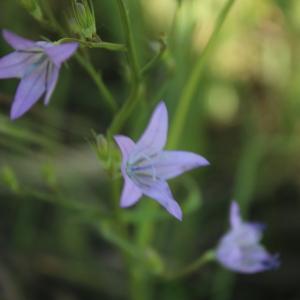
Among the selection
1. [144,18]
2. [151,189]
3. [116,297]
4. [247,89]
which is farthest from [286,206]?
[151,189]

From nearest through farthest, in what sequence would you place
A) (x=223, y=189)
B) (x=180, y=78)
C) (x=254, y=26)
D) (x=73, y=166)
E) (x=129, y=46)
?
1. (x=129, y=46)
2. (x=180, y=78)
3. (x=73, y=166)
4. (x=223, y=189)
5. (x=254, y=26)

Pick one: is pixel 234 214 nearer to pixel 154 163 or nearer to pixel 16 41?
pixel 154 163

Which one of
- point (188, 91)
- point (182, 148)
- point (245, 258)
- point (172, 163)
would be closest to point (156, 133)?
point (172, 163)

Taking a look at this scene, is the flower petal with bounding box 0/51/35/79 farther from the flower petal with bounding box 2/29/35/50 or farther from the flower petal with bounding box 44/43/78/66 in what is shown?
the flower petal with bounding box 44/43/78/66

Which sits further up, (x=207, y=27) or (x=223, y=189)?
(x=207, y=27)

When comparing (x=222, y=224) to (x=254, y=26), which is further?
(x=254, y=26)

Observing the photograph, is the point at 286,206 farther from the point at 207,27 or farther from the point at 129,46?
the point at 129,46
